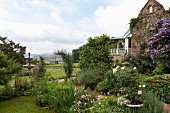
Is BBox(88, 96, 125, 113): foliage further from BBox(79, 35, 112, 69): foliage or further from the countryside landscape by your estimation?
BBox(79, 35, 112, 69): foliage

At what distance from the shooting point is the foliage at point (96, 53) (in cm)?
1388

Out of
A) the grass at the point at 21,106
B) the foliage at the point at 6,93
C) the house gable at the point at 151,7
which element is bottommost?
the grass at the point at 21,106

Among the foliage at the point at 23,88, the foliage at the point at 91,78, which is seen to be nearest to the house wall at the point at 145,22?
the foliage at the point at 91,78

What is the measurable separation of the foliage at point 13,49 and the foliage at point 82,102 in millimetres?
10680

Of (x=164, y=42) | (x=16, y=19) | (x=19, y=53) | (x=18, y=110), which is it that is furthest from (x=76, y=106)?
(x=19, y=53)

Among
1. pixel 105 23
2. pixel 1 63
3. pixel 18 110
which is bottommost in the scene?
pixel 18 110

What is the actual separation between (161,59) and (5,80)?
28.5ft

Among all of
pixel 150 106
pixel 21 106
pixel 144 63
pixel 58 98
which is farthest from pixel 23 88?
pixel 144 63

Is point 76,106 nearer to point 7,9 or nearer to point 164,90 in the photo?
point 164,90

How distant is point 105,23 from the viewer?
45.9 feet

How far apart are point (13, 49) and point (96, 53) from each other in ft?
24.4

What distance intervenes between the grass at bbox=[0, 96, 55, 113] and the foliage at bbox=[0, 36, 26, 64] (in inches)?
313

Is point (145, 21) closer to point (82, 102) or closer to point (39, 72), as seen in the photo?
point (39, 72)

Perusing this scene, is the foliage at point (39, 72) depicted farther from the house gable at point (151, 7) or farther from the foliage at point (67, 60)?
the house gable at point (151, 7)
